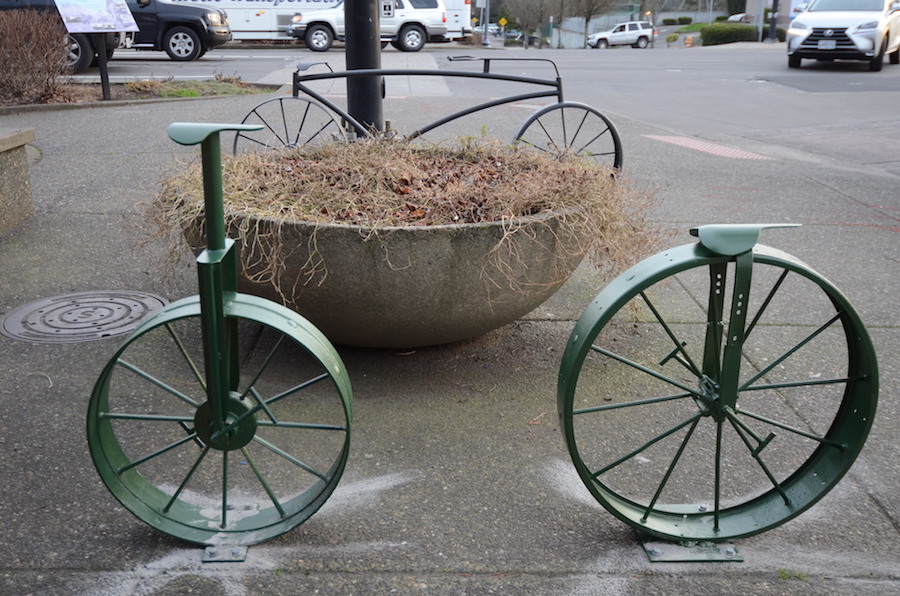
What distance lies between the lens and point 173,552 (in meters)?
2.50

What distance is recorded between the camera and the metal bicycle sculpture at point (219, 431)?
2312 mm

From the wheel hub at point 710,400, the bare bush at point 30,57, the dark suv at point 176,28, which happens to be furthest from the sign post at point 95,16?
the wheel hub at point 710,400

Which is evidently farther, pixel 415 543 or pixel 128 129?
pixel 128 129

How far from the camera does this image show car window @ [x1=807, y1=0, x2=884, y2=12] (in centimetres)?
1998

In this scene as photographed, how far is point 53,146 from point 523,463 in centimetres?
709

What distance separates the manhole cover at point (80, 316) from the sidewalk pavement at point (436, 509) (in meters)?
0.10

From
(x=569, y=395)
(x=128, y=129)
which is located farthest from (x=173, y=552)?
(x=128, y=129)

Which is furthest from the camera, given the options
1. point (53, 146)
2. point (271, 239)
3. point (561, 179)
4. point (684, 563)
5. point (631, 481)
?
point (53, 146)

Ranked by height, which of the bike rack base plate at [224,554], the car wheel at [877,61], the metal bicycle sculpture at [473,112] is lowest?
the bike rack base plate at [224,554]

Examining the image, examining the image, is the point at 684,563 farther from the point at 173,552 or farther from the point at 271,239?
the point at 271,239

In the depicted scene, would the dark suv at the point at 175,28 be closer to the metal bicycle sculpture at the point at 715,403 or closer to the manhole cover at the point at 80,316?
the manhole cover at the point at 80,316

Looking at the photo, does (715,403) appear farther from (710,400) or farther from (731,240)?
(731,240)

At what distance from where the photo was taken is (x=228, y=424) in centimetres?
244

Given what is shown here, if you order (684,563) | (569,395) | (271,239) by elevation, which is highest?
(271,239)
